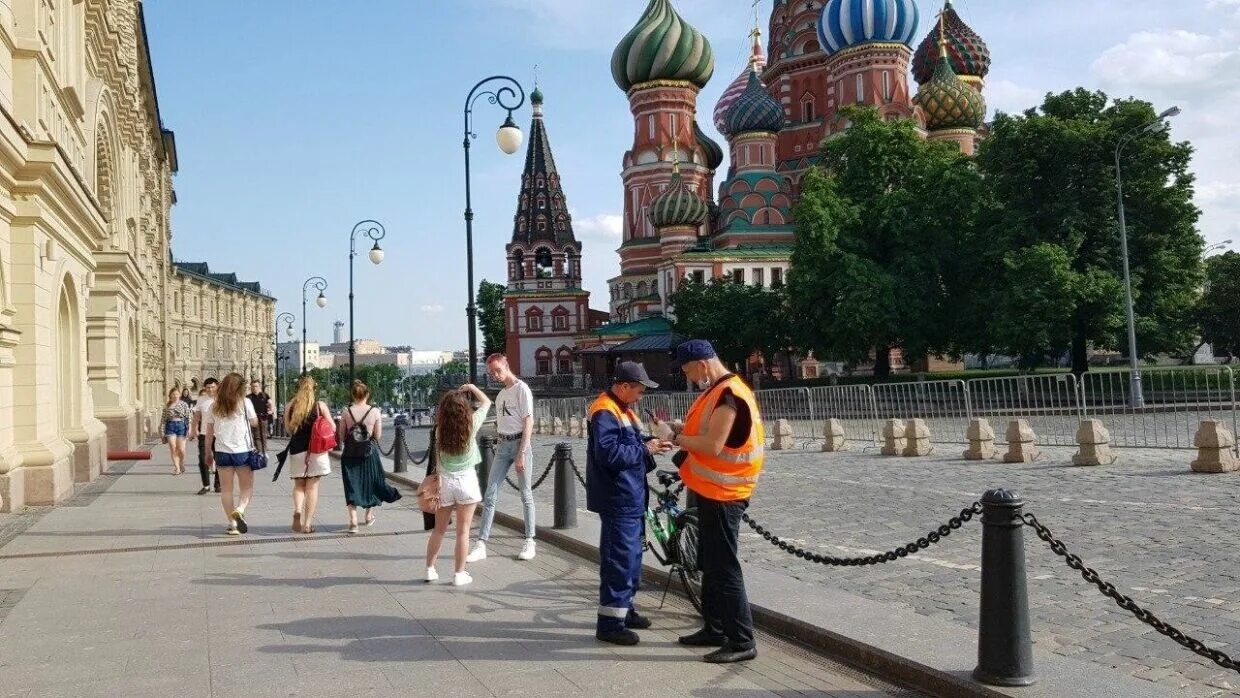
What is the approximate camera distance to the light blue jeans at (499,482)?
935 cm

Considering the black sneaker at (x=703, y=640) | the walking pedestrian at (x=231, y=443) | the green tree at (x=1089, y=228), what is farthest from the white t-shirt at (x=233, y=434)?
the green tree at (x=1089, y=228)

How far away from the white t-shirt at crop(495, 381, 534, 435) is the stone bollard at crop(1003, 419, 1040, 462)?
9704mm

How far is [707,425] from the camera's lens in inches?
218

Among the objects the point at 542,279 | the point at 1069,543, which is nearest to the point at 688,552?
the point at 1069,543

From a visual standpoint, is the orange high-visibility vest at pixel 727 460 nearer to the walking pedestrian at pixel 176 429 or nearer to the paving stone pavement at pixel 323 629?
the paving stone pavement at pixel 323 629

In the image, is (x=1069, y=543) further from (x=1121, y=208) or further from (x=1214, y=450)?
(x=1121, y=208)

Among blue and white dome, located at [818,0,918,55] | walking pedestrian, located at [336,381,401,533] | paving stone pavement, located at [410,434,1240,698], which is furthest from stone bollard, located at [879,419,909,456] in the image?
blue and white dome, located at [818,0,918,55]

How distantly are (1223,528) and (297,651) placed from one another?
786 cm

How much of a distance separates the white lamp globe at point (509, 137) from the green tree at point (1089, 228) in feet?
66.2

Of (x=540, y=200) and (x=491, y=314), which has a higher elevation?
(x=540, y=200)

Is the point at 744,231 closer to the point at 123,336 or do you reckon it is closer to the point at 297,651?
the point at 123,336

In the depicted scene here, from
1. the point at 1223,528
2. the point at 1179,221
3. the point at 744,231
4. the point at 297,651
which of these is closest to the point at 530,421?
the point at 297,651

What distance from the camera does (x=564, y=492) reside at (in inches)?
408

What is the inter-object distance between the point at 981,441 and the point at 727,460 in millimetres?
12644
